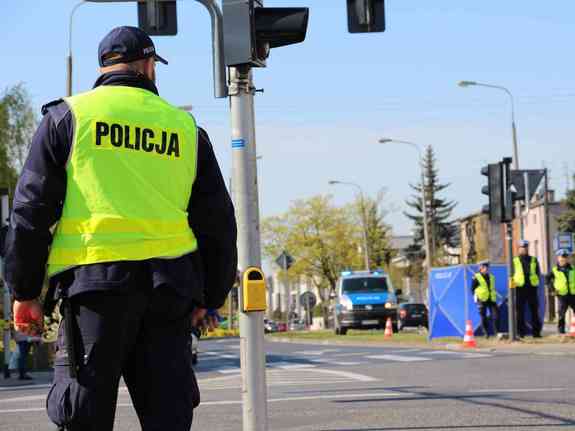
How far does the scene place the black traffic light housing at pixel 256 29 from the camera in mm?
7031

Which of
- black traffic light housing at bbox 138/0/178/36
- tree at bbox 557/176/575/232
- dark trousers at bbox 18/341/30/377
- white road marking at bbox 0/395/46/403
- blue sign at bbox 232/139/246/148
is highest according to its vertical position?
tree at bbox 557/176/575/232

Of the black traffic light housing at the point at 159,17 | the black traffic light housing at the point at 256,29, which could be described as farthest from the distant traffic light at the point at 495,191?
the black traffic light housing at the point at 256,29

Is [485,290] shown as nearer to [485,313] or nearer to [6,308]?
[485,313]

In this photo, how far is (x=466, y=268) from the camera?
28.3 metres

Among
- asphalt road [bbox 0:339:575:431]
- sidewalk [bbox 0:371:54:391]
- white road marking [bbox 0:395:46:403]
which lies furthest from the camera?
sidewalk [bbox 0:371:54:391]

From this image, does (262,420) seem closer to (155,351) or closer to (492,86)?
(155,351)

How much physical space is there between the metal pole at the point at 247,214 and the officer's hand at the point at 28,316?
A: 2.38 metres

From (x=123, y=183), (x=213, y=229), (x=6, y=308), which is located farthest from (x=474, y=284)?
(x=123, y=183)

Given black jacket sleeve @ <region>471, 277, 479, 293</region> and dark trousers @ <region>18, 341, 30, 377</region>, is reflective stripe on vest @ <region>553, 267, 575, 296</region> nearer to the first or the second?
black jacket sleeve @ <region>471, 277, 479, 293</region>

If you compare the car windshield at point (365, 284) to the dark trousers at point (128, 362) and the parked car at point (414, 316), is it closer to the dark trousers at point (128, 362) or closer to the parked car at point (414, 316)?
the parked car at point (414, 316)

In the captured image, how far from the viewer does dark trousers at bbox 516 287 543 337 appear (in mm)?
24547

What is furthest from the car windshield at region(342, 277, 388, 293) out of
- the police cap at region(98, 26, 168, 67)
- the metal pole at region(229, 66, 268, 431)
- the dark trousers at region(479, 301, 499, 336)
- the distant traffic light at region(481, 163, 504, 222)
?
the police cap at region(98, 26, 168, 67)

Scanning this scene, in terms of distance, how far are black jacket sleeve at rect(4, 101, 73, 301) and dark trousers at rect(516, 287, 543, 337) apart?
69.0ft

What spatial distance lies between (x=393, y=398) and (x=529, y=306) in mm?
13744
